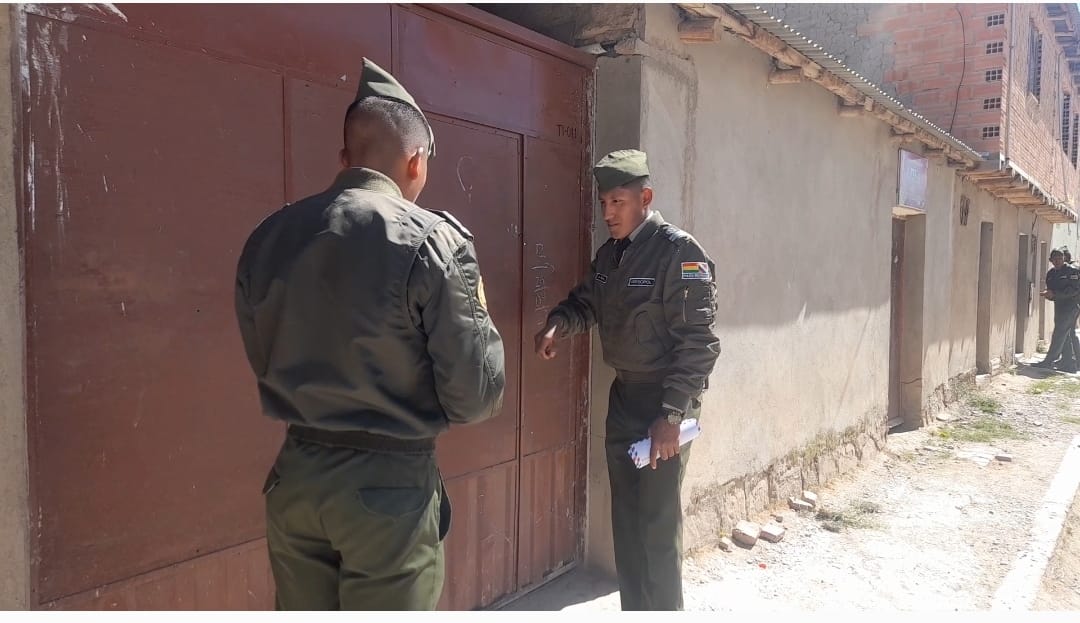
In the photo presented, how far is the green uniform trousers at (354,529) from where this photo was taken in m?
1.56

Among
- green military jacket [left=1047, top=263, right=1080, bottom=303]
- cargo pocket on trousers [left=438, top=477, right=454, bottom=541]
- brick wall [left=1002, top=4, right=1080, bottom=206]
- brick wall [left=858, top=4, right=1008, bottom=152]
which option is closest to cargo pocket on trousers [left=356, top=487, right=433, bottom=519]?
cargo pocket on trousers [left=438, top=477, right=454, bottom=541]

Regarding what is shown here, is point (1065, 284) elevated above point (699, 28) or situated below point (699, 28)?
below

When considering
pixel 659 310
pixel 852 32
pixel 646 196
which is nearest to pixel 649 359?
pixel 659 310

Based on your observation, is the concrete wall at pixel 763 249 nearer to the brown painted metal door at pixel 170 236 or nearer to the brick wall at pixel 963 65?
the brown painted metal door at pixel 170 236

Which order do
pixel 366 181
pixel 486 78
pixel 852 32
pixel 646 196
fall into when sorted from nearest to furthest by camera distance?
1. pixel 366 181
2. pixel 646 196
3. pixel 486 78
4. pixel 852 32

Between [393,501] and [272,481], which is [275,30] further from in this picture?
[393,501]

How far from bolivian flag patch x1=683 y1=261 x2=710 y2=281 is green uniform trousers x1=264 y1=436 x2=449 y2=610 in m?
1.40

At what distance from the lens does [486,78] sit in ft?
9.91

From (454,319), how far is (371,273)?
22cm

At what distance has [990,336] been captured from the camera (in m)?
10.7

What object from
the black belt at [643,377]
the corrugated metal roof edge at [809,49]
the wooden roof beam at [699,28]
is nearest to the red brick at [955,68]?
the corrugated metal roof edge at [809,49]

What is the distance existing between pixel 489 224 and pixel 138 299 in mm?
1457

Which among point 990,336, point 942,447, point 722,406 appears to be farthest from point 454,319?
point 990,336

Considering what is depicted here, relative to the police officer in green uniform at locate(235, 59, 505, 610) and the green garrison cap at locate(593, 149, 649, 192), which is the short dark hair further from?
the green garrison cap at locate(593, 149, 649, 192)
